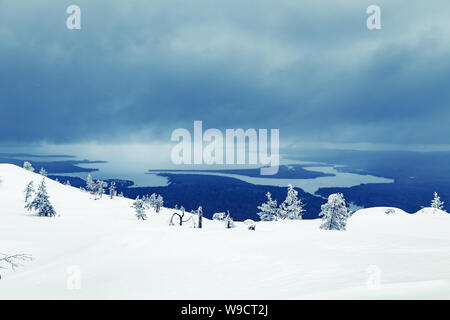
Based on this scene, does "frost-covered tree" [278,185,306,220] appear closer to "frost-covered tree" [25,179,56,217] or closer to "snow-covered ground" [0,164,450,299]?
"frost-covered tree" [25,179,56,217]

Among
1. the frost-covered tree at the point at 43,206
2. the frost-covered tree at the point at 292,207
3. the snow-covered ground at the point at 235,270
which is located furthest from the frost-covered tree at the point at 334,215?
the frost-covered tree at the point at 43,206

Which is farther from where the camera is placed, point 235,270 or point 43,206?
point 43,206

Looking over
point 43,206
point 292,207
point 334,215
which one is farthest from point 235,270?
point 292,207

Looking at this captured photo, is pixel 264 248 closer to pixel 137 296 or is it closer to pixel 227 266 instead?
pixel 227 266

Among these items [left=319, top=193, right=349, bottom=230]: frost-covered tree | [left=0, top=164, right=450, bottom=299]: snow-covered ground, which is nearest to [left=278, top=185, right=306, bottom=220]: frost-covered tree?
[left=319, top=193, right=349, bottom=230]: frost-covered tree

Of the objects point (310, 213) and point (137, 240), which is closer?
point (137, 240)

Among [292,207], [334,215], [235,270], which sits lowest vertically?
[292,207]

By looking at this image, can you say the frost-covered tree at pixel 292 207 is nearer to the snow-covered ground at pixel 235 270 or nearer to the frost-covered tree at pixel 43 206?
the frost-covered tree at pixel 43 206

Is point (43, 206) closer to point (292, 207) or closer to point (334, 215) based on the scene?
point (334, 215)

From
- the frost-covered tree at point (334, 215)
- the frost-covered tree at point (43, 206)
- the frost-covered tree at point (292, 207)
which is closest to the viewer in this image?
the frost-covered tree at point (43, 206)
